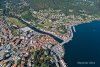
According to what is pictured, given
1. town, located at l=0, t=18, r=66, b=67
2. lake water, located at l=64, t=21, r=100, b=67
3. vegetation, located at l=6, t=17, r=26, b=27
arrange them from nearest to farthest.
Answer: town, located at l=0, t=18, r=66, b=67
lake water, located at l=64, t=21, r=100, b=67
vegetation, located at l=6, t=17, r=26, b=27

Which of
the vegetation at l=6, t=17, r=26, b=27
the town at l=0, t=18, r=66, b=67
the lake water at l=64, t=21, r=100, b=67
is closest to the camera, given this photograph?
the town at l=0, t=18, r=66, b=67

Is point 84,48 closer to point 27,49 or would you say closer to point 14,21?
point 27,49

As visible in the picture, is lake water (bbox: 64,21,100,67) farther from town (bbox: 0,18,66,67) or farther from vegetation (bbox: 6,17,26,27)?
vegetation (bbox: 6,17,26,27)

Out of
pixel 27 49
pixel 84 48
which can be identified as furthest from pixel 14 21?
pixel 84 48

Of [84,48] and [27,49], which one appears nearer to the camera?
[27,49]

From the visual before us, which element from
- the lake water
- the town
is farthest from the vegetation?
the lake water

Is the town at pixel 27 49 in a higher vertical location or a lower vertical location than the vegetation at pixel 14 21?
higher

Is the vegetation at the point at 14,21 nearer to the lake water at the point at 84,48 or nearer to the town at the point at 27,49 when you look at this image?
the town at the point at 27,49

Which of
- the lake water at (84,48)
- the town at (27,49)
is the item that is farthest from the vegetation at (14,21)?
the lake water at (84,48)
